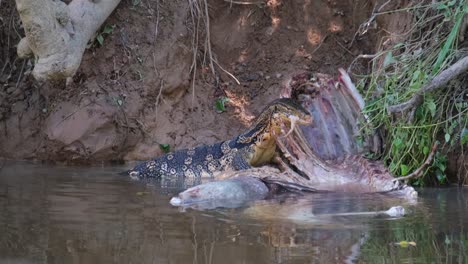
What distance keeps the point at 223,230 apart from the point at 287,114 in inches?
106

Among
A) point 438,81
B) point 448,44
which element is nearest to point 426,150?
point 438,81

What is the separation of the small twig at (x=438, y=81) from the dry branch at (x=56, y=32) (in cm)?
327

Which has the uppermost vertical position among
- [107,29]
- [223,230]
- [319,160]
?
[107,29]

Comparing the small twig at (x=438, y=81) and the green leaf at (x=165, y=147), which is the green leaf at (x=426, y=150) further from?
the green leaf at (x=165, y=147)

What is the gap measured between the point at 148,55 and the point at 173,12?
685 mm

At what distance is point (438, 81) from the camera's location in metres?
5.73

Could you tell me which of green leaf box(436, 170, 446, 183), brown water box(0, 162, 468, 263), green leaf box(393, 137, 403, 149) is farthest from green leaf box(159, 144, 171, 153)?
green leaf box(436, 170, 446, 183)

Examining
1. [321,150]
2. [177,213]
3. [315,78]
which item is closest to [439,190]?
[321,150]

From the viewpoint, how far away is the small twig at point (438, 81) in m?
5.69

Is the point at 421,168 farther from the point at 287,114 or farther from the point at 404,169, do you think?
the point at 287,114

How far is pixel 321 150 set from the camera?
21.9 feet

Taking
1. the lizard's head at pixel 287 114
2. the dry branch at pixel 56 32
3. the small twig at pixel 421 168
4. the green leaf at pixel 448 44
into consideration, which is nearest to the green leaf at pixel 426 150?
the small twig at pixel 421 168

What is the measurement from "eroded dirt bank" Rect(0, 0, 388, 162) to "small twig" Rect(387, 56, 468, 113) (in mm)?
2455

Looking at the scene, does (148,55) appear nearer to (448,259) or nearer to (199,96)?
(199,96)
